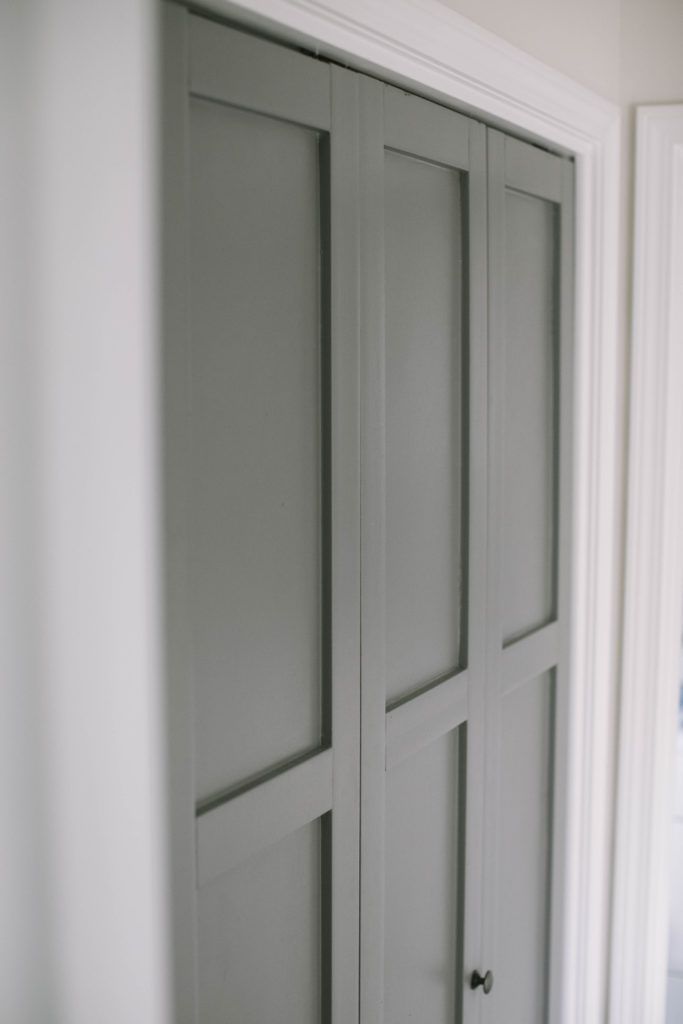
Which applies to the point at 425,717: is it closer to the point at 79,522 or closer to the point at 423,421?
the point at 423,421

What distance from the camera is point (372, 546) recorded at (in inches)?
47.1

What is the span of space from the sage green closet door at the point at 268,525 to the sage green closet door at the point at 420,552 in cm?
5

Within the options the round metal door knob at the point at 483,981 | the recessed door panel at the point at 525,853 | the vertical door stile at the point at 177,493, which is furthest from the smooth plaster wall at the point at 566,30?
the round metal door knob at the point at 483,981

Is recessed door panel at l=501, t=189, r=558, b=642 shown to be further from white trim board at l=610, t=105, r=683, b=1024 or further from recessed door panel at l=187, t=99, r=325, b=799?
recessed door panel at l=187, t=99, r=325, b=799

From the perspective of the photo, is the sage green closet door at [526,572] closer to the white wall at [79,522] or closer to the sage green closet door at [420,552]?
the sage green closet door at [420,552]

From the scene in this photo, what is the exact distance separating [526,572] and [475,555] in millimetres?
227

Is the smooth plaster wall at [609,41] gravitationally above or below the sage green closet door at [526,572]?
above

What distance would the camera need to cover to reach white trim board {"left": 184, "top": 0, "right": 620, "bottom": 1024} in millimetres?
1424

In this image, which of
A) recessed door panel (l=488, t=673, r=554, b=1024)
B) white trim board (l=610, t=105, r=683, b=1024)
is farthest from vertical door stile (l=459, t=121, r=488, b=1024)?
white trim board (l=610, t=105, r=683, b=1024)

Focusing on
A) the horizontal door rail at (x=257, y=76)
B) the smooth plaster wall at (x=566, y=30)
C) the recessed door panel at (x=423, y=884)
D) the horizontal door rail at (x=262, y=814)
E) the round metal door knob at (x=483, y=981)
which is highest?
the smooth plaster wall at (x=566, y=30)

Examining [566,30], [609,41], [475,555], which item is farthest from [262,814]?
[609,41]

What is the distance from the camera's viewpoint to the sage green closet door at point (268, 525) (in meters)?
0.95

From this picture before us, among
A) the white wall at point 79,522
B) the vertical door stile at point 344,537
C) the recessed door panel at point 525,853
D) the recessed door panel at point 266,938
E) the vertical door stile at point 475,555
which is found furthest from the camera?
the recessed door panel at point 525,853

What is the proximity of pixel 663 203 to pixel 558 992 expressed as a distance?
1501 mm
